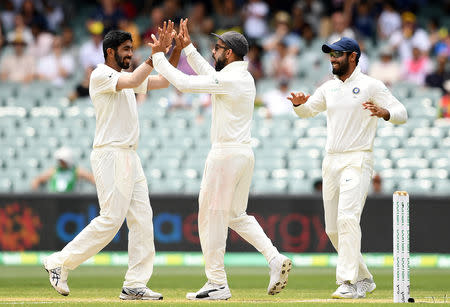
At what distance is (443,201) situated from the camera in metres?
15.3

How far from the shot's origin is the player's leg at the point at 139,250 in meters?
9.58

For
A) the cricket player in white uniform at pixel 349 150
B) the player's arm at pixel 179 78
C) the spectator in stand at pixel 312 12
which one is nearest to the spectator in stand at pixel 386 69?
the spectator in stand at pixel 312 12

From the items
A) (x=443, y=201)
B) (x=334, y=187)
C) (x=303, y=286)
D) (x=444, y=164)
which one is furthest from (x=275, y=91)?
(x=334, y=187)

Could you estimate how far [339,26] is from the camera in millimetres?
19609

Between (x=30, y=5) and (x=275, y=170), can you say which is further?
(x=30, y=5)

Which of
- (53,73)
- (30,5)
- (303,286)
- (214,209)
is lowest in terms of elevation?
(303,286)

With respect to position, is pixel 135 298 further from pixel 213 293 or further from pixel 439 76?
pixel 439 76

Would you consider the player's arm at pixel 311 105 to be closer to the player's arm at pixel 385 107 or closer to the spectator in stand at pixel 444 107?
the player's arm at pixel 385 107

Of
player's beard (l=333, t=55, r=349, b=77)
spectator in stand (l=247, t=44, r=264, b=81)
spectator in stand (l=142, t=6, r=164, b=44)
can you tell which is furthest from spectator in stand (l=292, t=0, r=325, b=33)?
player's beard (l=333, t=55, r=349, b=77)

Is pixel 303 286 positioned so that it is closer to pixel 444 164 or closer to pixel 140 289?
pixel 140 289

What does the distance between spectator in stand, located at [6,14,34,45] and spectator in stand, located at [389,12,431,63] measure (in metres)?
6.64

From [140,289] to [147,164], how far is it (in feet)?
26.8

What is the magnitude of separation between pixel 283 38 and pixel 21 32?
483cm

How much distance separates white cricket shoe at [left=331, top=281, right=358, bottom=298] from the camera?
9672 millimetres
